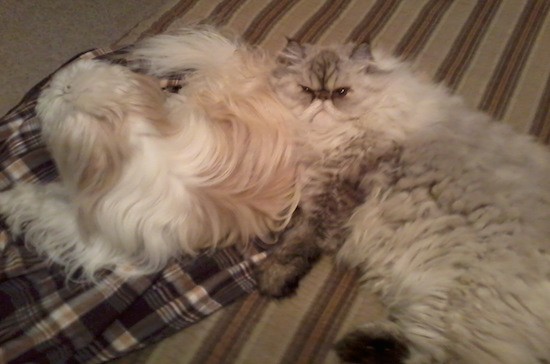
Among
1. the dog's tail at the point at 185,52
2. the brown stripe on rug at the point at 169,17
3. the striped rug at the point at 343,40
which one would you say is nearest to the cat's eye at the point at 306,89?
the dog's tail at the point at 185,52

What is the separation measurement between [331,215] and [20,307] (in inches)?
28.8

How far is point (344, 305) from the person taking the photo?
1098 mm

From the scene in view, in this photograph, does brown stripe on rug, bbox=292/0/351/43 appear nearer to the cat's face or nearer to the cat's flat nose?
the cat's face

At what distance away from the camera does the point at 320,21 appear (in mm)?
1660

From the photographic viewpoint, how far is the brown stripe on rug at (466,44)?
1.50 m

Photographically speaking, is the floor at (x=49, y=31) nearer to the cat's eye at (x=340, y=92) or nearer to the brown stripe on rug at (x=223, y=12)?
the brown stripe on rug at (x=223, y=12)

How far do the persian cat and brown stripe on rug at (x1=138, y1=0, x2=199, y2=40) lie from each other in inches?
20.5

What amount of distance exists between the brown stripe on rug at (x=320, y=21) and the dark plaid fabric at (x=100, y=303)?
832mm

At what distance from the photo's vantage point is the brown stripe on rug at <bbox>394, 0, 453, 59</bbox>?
5.14 feet

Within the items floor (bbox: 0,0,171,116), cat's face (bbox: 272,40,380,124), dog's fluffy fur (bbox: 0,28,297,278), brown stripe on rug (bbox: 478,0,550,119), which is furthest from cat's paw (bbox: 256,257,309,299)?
floor (bbox: 0,0,171,116)

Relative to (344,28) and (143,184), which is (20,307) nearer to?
(143,184)

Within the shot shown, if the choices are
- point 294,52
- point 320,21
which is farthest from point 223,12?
point 294,52

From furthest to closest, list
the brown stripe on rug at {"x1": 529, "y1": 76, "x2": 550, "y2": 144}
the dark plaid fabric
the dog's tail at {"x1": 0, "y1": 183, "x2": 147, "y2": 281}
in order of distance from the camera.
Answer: the brown stripe on rug at {"x1": 529, "y1": 76, "x2": 550, "y2": 144} → the dog's tail at {"x1": 0, "y1": 183, "x2": 147, "y2": 281} → the dark plaid fabric

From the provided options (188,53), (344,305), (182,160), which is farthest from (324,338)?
(188,53)
